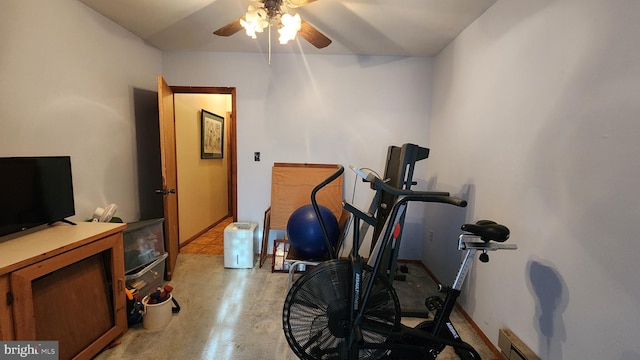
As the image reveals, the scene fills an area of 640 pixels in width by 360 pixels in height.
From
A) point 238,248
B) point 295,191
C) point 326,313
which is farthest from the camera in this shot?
point 295,191

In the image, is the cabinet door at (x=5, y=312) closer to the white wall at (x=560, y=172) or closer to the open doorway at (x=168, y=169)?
the open doorway at (x=168, y=169)

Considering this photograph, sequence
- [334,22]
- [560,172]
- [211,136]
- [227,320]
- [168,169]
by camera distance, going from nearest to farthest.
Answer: [560,172] → [227,320] → [334,22] → [168,169] → [211,136]

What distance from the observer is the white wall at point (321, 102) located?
10.0 ft

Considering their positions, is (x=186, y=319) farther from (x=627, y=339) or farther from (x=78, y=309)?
(x=627, y=339)

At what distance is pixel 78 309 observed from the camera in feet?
5.06

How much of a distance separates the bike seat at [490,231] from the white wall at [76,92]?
109 inches

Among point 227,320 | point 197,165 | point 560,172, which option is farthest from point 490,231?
point 197,165

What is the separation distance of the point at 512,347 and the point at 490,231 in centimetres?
85

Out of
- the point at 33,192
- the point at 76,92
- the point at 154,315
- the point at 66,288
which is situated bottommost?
the point at 154,315

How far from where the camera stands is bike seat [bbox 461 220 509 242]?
1.25 meters

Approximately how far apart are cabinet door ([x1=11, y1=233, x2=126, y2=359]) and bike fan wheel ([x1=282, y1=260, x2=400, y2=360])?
1236 millimetres

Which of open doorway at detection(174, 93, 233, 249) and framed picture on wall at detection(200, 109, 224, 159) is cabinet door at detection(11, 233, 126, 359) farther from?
framed picture on wall at detection(200, 109, 224, 159)

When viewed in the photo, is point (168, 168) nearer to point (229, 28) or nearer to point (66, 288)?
point (66, 288)

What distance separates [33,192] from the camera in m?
1.54
